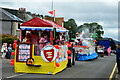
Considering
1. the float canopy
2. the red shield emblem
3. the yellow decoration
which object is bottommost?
the yellow decoration

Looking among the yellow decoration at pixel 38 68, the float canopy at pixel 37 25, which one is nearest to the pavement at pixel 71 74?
the yellow decoration at pixel 38 68

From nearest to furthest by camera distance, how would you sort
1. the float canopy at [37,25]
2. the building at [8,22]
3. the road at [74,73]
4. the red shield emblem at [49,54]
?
1. the road at [74,73]
2. the red shield emblem at [49,54]
3. the float canopy at [37,25]
4. the building at [8,22]

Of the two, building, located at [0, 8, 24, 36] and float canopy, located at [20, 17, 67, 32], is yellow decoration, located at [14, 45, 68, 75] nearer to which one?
float canopy, located at [20, 17, 67, 32]

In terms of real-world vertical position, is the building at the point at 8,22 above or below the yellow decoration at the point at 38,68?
above

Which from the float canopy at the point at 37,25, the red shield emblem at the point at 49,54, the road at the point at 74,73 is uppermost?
the float canopy at the point at 37,25

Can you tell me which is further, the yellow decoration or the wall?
the wall

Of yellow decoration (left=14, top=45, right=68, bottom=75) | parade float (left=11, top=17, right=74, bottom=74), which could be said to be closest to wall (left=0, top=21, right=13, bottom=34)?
parade float (left=11, top=17, right=74, bottom=74)

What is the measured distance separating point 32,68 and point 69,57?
4.43 metres

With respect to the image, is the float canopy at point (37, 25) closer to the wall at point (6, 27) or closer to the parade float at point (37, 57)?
the parade float at point (37, 57)

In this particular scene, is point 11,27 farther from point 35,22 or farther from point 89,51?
point 35,22

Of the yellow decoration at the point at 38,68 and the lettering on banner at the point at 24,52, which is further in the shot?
the lettering on banner at the point at 24,52

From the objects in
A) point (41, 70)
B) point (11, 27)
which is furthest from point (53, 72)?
point (11, 27)

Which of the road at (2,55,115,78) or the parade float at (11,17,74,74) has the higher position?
the parade float at (11,17,74,74)

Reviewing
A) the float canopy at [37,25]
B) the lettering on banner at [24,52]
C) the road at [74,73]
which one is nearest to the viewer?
the road at [74,73]
